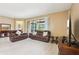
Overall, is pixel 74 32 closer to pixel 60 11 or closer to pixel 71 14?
pixel 71 14

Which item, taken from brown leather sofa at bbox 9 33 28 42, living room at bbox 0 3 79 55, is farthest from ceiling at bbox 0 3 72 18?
brown leather sofa at bbox 9 33 28 42

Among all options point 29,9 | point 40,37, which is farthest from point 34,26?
point 29,9

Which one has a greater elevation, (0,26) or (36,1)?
(36,1)

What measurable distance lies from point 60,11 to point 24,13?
81 centimetres

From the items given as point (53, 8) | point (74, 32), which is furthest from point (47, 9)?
point (74, 32)

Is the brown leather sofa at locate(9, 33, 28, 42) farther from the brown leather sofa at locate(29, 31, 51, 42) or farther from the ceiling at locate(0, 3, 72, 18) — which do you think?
the ceiling at locate(0, 3, 72, 18)

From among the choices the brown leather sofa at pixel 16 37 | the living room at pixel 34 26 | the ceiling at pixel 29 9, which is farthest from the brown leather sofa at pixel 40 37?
the ceiling at pixel 29 9

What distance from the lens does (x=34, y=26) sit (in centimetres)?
262

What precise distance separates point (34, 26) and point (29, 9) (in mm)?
401

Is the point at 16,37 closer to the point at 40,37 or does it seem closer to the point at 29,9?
the point at 40,37

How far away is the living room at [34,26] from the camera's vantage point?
2.46 metres

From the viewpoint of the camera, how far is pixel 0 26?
2.52 meters
